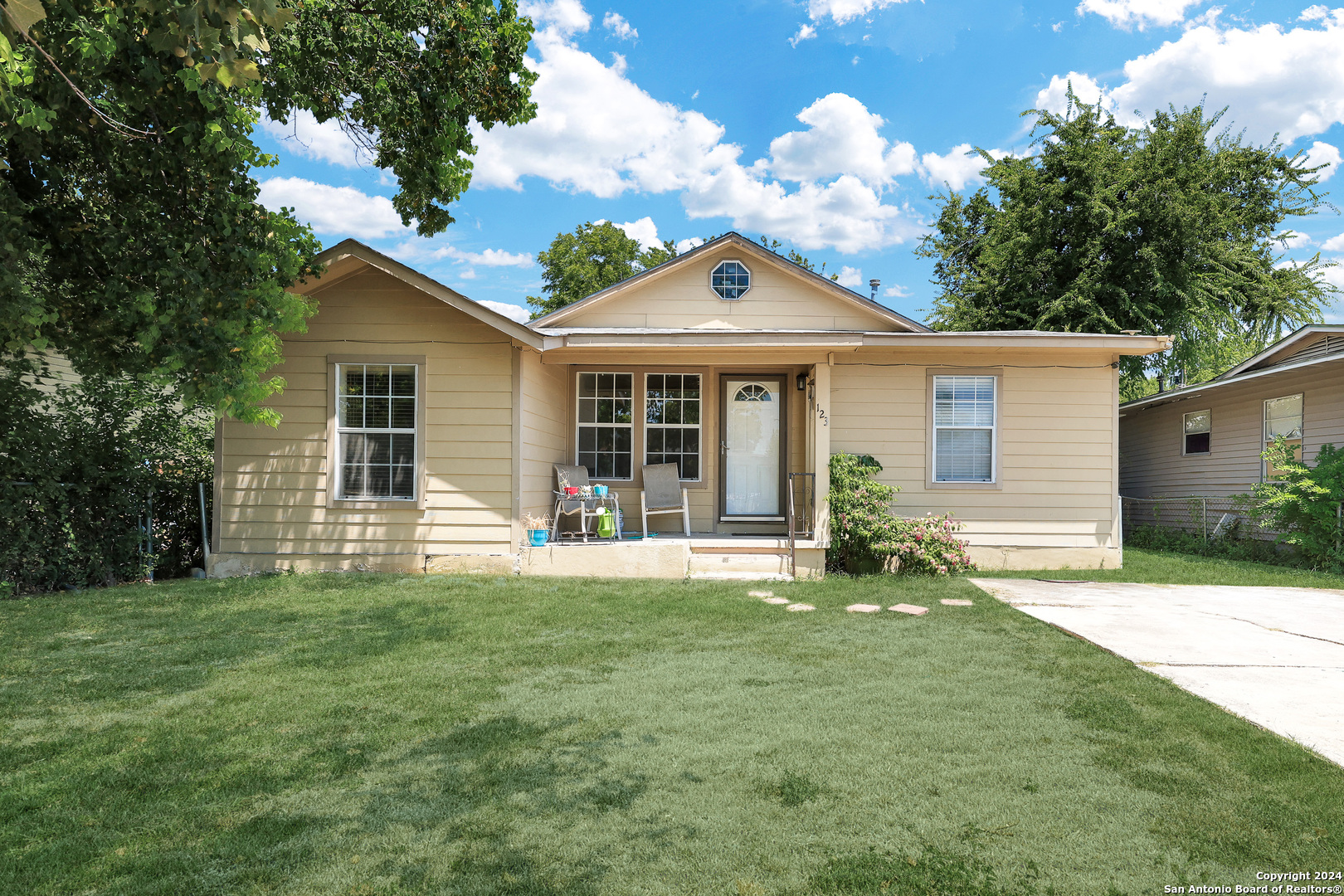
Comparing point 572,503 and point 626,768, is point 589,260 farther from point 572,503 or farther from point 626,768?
point 626,768

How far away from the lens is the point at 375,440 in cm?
873

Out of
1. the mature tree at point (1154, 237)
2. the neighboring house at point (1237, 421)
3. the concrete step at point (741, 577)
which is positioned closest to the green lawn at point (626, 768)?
the concrete step at point (741, 577)

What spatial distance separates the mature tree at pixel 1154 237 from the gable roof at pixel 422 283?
51.7ft

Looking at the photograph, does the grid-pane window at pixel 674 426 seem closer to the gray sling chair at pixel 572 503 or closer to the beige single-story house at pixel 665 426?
the beige single-story house at pixel 665 426

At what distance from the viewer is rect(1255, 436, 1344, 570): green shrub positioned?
9.81 meters

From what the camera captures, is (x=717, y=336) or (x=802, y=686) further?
(x=717, y=336)

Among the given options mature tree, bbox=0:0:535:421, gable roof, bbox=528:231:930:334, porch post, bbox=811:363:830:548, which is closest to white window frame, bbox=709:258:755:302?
gable roof, bbox=528:231:930:334

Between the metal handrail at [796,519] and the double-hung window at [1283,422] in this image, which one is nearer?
the metal handrail at [796,519]

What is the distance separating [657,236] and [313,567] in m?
24.8

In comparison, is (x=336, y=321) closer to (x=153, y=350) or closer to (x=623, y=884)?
(x=153, y=350)

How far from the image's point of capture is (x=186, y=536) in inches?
361

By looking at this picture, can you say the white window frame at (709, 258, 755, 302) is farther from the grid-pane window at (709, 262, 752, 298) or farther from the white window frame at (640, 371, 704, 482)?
the white window frame at (640, 371, 704, 482)

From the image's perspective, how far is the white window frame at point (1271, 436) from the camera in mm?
11719

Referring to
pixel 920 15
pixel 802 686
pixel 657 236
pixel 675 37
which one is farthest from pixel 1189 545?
pixel 657 236
